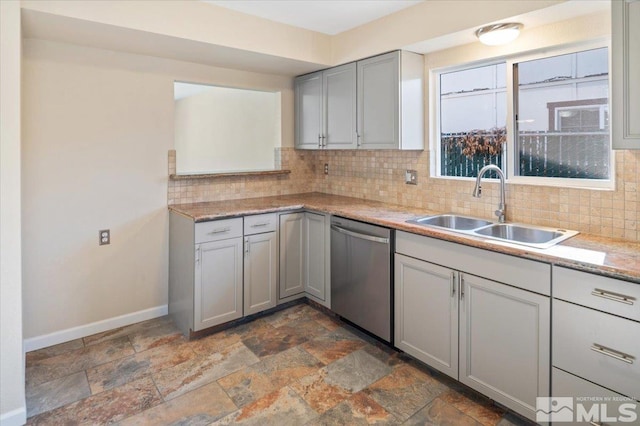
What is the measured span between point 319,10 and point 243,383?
8.73ft

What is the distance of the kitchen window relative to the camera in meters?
2.38

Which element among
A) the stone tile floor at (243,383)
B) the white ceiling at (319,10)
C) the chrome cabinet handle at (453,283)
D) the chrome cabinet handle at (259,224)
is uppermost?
the white ceiling at (319,10)

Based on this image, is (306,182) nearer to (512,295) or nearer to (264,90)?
(264,90)

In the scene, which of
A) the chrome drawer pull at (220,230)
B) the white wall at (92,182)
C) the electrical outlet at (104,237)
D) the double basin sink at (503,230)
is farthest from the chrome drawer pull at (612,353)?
the electrical outlet at (104,237)

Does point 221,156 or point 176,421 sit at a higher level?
point 221,156

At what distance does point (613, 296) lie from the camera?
165cm

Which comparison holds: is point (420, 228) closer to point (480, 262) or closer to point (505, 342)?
point (480, 262)

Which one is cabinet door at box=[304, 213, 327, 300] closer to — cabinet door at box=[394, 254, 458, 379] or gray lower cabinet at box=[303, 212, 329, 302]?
gray lower cabinet at box=[303, 212, 329, 302]

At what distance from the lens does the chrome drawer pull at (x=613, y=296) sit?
63.0 inches

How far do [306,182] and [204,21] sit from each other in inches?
77.3

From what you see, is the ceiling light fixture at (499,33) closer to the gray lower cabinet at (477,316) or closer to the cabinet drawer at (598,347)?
the gray lower cabinet at (477,316)

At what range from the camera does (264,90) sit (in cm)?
393

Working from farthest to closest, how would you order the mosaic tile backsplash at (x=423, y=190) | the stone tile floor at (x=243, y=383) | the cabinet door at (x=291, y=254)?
the cabinet door at (x=291, y=254) → the mosaic tile backsplash at (x=423, y=190) → the stone tile floor at (x=243, y=383)

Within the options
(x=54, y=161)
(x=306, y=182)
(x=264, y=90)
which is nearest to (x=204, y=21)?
(x=264, y=90)
